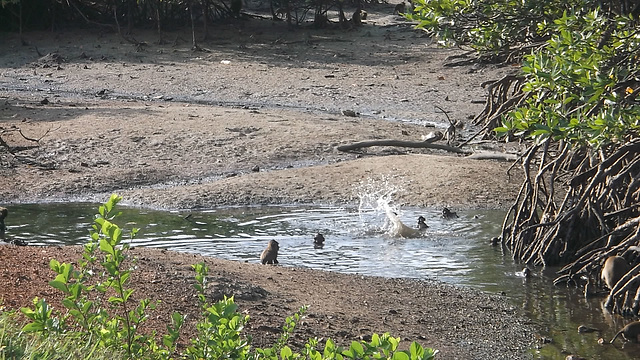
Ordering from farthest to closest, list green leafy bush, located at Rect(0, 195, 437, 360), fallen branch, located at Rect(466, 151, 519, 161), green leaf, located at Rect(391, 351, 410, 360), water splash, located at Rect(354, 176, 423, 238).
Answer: fallen branch, located at Rect(466, 151, 519, 161) → water splash, located at Rect(354, 176, 423, 238) → green leafy bush, located at Rect(0, 195, 437, 360) → green leaf, located at Rect(391, 351, 410, 360)

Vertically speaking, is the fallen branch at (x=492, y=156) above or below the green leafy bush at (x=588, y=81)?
below

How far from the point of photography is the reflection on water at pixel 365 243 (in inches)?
289

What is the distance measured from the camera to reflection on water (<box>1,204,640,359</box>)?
7.34 m

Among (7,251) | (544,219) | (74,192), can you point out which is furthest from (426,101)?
(7,251)

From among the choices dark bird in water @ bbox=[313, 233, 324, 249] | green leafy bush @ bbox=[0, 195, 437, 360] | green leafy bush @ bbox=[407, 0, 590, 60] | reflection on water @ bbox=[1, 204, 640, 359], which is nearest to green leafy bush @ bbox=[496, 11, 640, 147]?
green leafy bush @ bbox=[407, 0, 590, 60]

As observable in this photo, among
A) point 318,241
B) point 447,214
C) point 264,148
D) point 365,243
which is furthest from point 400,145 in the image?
point 318,241

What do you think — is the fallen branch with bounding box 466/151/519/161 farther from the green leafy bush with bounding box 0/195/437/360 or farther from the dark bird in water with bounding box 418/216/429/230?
the green leafy bush with bounding box 0/195/437/360

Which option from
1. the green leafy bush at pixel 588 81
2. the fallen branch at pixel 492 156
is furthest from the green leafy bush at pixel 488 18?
the fallen branch at pixel 492 156

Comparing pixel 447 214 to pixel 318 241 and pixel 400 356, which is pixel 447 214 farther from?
pixel 400 356

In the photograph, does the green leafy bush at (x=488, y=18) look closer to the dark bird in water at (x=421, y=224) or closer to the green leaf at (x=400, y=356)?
the dark bird in water at (x=421, y=224)

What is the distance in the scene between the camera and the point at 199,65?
20844 mm

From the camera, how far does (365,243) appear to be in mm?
9422

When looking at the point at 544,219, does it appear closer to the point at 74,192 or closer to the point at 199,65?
the point at 74,192

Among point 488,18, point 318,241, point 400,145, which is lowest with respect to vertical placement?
point 400,145
